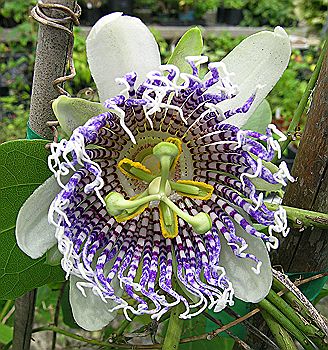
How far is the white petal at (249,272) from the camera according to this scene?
0.67m

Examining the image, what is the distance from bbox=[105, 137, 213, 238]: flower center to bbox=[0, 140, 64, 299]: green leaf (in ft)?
0.35

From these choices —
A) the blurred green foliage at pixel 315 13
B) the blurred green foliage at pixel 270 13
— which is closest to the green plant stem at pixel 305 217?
the blurred green foliage at pixel 315 13

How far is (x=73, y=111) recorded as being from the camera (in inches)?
24.1

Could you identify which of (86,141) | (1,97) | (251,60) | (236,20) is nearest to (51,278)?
(86,141)

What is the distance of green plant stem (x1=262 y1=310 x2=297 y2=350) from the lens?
0.77 meters

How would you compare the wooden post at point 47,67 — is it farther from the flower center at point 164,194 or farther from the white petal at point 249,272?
the white petal at point 249,272

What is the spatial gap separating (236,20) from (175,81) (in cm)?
595

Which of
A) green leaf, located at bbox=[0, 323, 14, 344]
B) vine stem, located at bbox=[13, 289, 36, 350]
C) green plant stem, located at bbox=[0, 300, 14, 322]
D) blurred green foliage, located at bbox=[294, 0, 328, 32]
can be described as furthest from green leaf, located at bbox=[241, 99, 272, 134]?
blurred green foliage, located at bbox=[294, 0, 328, 32]

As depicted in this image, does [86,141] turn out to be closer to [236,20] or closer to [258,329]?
[258,329]

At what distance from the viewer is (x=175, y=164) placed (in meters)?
0.74

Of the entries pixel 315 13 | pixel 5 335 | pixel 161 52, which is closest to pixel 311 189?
pixel 5 335

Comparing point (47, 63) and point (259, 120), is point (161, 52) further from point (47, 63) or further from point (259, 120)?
point (47, 63)

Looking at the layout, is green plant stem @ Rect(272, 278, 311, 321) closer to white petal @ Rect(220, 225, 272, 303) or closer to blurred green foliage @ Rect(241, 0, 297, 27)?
white petal @ Rect(220, 225, 272, 303)

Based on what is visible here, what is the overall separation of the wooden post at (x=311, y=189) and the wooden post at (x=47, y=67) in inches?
13.7
